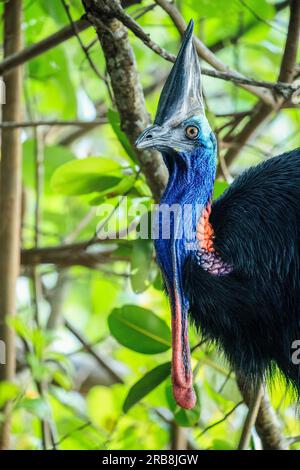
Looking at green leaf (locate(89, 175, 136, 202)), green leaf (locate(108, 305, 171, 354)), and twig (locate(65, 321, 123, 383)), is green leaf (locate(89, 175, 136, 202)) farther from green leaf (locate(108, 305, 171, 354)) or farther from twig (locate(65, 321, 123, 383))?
twig (locate(65, 321, 123, 383))

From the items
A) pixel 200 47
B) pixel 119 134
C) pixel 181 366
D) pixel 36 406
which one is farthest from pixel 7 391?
pixel 200 47

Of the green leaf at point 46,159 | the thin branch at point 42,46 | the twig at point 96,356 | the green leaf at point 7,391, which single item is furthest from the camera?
the twig at point 96,356

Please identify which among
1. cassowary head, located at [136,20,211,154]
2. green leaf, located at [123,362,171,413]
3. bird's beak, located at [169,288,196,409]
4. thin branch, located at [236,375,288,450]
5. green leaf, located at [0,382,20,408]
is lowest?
thin branch, located at [236,375,288,450]

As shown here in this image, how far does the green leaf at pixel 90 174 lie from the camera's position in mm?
1753

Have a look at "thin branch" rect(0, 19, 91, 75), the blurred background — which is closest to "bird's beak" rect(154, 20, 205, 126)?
the blurred background

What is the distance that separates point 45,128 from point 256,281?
1.62 metres

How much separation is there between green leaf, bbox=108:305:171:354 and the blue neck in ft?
1.20

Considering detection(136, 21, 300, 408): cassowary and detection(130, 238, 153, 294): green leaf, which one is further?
detection(130, 238, 153, 294): green leaf

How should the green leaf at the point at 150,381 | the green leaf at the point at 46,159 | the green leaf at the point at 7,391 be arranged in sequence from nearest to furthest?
the green leaf at the point at 150,381 → the green leaf at the point at 7,391 → the green leaf at the point at 46,159

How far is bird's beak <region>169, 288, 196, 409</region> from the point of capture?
51.3 inches

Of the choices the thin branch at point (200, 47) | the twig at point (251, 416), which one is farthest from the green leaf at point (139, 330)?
the thin branch at point (200, 47)

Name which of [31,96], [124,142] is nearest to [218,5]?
[124,142]

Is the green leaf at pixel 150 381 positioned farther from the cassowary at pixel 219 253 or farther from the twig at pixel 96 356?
the twig at pixel 96 356

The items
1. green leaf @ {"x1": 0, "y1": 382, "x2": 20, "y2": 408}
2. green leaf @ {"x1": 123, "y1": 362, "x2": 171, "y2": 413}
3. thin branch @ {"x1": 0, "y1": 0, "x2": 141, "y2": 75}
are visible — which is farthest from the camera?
green leaf @ {"x1": 0, "y1": 382, "x2": 20, "y2": 408}
